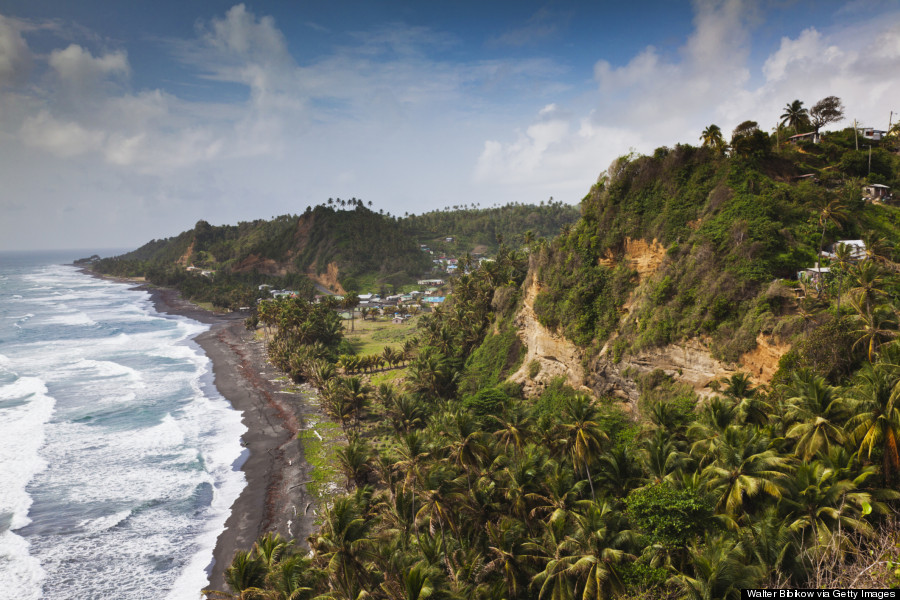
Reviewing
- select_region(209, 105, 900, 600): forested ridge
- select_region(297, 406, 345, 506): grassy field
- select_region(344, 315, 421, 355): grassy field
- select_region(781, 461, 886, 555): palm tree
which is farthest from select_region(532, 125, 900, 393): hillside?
select_region(344, 315, 421, 355): grassy field

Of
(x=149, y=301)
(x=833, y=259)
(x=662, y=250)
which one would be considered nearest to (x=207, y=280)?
(x=149, y=301)

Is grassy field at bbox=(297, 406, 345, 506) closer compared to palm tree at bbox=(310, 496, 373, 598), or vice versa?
palm tree at bbox=(310, 496, 373, 598)

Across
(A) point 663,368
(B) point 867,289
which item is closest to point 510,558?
(A) point 663,368

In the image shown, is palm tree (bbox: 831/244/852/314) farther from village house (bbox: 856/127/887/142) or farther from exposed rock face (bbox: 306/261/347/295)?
exposed rock face (bbox: 306/261/347/295)

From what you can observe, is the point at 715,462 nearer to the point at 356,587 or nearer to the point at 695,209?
the point at 356,587

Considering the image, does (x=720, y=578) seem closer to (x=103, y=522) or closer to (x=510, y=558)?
(x=510, y=558)

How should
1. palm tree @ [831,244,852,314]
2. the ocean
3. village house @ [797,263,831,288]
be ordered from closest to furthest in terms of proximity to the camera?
palm tree @ [831,244,852,314]
village house @ [797,263,831,288]
the ocean

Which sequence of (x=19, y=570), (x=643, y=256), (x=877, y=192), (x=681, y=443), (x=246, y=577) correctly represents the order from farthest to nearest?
1. (x=877, y=192)
2. (x=643, y=256)
3. (x=19, y=570)
4. (x=681, y=443)
5. (x=246, y=577)
